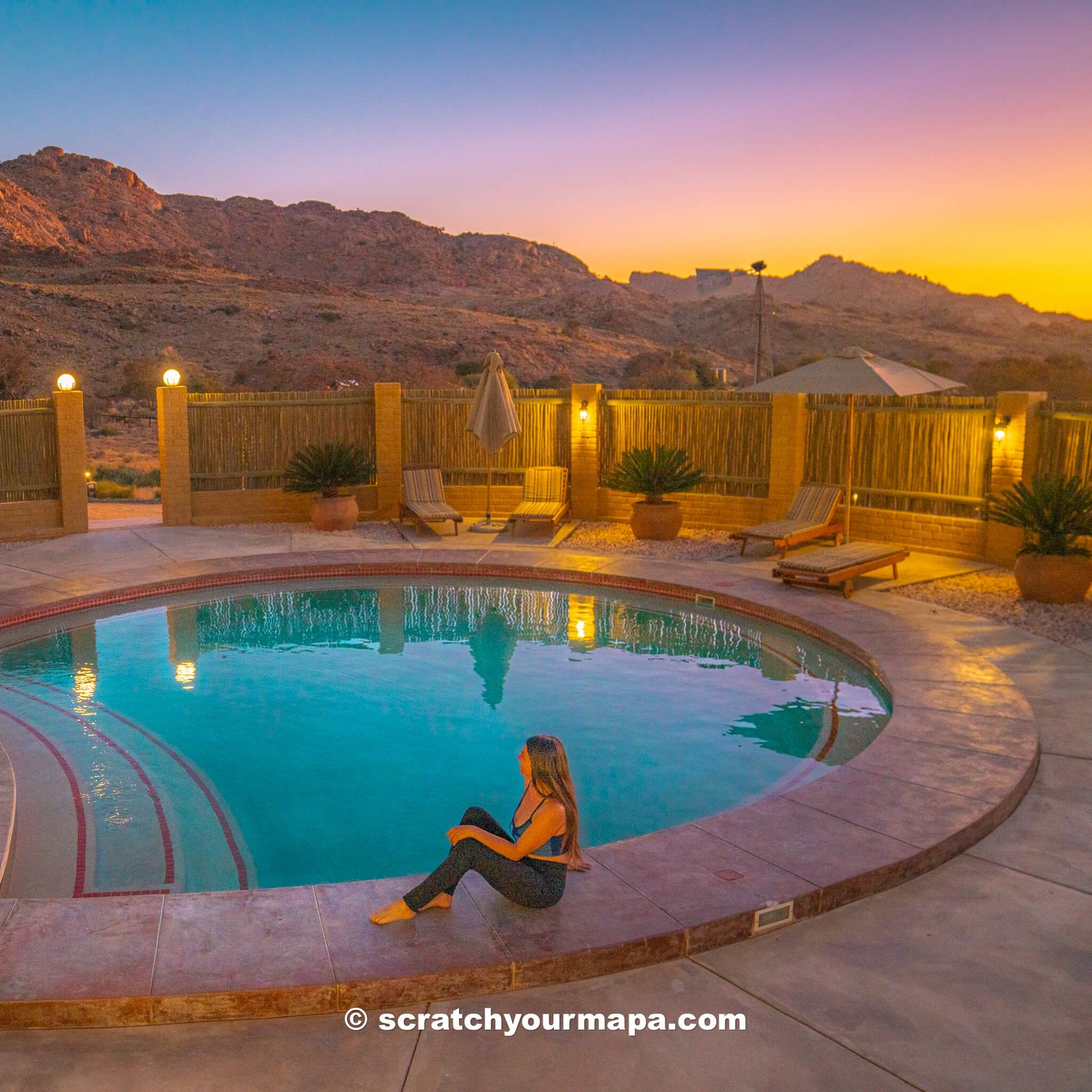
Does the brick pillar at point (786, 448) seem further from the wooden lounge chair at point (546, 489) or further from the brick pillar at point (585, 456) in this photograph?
the wooden lounge chair at point (546, 489)

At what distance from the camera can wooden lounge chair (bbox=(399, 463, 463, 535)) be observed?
1611 centimetres

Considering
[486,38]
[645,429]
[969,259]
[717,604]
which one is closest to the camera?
[717,604]

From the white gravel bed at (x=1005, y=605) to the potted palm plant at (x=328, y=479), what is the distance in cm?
821

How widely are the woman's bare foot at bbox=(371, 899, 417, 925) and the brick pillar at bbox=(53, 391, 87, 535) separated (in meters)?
12.7

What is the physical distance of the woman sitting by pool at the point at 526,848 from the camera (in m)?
4.66

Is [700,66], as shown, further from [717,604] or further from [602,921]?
[602,921]

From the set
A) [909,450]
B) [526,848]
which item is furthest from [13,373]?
[526,848]

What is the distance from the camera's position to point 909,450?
14406 millimetres

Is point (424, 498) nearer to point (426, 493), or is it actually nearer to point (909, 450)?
point (426, 493)

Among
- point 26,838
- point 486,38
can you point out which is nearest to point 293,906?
point 26,838

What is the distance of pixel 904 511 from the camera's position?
14578mm

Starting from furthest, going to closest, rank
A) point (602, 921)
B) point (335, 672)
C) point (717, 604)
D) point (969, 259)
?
1. point (969, 259)
2. point (717, 604)
3. point (335, 672)
4. point (602, 921)

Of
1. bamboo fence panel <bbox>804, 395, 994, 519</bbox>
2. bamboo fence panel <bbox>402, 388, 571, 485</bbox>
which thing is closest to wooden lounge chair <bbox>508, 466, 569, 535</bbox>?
bamboo fence panel <bbox>402, 388, 571, 485</bbox>

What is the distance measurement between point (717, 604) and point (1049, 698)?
427cm
